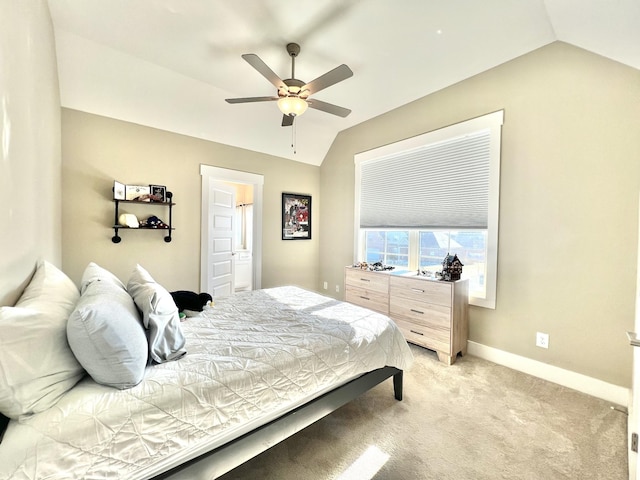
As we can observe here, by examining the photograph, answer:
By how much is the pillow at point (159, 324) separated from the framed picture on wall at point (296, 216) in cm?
301

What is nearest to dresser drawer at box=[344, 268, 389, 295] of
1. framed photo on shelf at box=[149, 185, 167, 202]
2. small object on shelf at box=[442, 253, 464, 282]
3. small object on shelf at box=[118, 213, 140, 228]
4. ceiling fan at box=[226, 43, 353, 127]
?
small object on shelf at box=[442, 253, 464, 282]

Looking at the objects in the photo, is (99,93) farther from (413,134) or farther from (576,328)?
(576,328)

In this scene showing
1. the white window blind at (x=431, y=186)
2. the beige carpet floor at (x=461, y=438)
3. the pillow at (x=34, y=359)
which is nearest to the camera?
the pillow at (x=34, y=359)

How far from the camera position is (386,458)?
1.52 metres

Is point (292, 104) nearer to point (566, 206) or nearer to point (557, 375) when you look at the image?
point (566, 206)

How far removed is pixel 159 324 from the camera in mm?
1332

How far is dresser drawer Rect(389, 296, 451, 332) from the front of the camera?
262 centimetres

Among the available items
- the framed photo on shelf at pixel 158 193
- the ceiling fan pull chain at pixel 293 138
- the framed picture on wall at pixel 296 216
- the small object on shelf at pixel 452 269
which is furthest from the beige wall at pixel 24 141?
the small object on shelf at pixel 452 269

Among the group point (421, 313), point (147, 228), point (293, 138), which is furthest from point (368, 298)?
point (147, 228)

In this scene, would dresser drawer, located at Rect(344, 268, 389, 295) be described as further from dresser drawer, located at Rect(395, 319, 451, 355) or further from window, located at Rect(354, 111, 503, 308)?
window, located at Rect(354, 111, 503, 308)

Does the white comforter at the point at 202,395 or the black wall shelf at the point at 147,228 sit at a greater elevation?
the black wall shelf at the point at 147,228

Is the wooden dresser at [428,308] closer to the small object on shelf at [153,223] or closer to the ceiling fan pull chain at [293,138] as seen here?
the ceiling fan pull chain at [293,138]

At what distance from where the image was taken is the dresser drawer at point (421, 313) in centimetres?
262

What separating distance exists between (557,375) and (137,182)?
4702 millimetres
